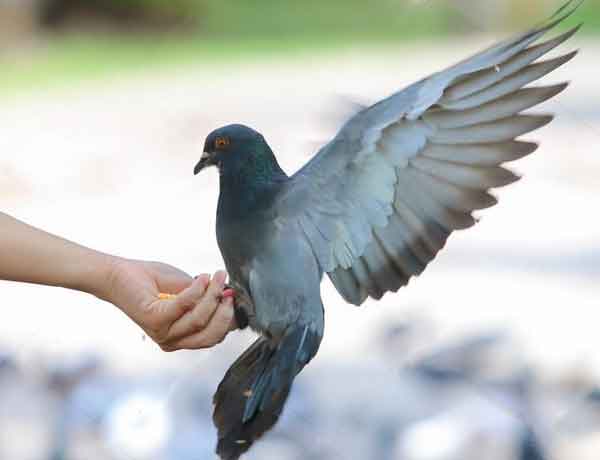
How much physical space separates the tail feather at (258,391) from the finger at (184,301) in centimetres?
13

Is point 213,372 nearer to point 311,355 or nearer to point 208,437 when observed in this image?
point 208,437

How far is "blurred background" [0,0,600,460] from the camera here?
2553mm

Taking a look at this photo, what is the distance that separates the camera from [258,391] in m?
2.14

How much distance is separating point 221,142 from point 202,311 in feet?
1.01

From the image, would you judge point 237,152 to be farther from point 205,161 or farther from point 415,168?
point 415,168

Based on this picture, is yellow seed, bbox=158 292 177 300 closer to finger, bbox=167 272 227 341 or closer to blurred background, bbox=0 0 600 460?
finger, bbox=167 272 227 341

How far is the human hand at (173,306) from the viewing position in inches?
85.0

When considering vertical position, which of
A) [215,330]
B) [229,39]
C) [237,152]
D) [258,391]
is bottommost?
[258,391]

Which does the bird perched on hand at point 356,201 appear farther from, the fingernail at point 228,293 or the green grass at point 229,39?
the green grass at point 229,39

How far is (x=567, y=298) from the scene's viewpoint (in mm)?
4758

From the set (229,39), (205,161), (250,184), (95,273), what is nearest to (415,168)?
(250,184)

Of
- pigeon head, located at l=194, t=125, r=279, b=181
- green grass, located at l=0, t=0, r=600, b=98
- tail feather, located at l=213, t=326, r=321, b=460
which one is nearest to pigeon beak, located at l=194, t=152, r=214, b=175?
pigeon head, located at l=194, t=125, r=279, b=181

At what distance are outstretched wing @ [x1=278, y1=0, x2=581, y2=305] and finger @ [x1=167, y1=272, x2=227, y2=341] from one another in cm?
15

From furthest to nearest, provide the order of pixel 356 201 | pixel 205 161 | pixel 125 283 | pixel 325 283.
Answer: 1. pixel 325 283
2. pixel 205 161
3. pixel 125 283
4. pixel 356 201
